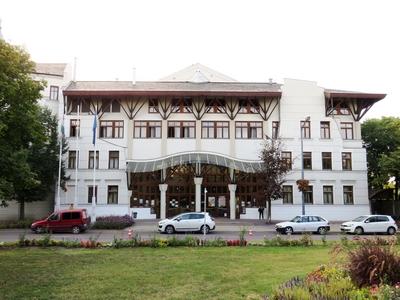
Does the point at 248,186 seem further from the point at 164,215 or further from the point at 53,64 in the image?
the point at 53,64

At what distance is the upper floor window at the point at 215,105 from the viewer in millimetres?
45625

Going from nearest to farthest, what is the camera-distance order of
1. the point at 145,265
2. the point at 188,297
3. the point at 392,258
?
the point at 392,258
the point at 188,297
the point at 145,265

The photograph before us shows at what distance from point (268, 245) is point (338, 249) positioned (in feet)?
40.0

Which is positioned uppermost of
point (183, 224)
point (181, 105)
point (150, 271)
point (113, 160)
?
point (181, 105)

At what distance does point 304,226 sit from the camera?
98.9 feet

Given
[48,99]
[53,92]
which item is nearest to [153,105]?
[53,92]

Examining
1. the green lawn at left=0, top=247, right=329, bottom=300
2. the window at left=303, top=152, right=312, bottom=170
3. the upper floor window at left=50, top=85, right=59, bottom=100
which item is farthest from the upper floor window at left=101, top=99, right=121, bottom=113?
the green lawn at left=0, top=247, right=329, bottom=300

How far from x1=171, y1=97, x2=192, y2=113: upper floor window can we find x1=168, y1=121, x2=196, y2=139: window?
138 centimetres

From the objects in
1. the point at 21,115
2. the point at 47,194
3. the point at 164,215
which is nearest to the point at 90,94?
the point at 47,194

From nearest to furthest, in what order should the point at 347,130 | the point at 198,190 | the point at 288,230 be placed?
the point at 288,230, the point at 198,190, the point at 347,130

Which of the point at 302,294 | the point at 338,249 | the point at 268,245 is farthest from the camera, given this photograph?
the point at 268,245

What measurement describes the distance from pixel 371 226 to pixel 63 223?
22864mm

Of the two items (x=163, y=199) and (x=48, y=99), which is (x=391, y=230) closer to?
(x=163, y=199)

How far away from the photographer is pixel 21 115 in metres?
19.3
